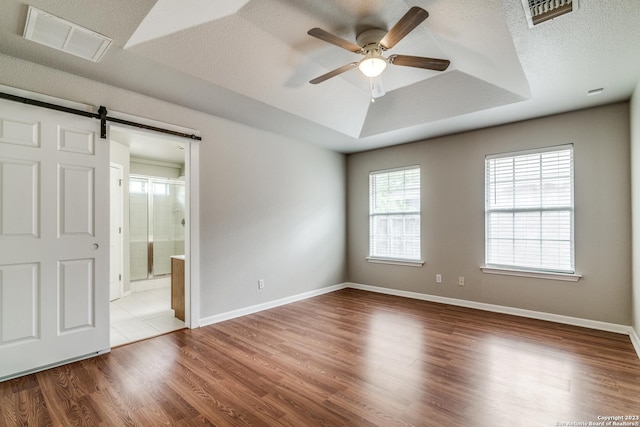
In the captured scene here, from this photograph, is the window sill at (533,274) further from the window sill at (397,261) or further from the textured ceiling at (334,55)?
the textured ceiling at (334,55)

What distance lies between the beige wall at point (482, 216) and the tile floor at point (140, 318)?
3305 mm

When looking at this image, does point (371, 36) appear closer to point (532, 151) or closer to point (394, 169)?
point (532, 151)

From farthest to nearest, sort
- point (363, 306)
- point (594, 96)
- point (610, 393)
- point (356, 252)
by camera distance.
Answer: point (356, 252)
point (363, 306)
point (594, 96)
point (610, 393)

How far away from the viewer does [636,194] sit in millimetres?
3104

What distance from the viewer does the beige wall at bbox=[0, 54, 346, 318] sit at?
9.87 ft

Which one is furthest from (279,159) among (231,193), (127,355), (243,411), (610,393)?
(610,393)

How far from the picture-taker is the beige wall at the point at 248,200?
301 centimetres

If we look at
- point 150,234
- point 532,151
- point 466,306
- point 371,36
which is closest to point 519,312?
point 466,306

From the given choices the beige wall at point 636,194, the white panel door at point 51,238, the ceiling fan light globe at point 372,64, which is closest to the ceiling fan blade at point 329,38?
the ceiling fan light globe at point 372,64

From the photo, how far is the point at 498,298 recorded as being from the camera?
4.22m

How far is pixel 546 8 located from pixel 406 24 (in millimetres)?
957

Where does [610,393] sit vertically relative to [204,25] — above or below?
below

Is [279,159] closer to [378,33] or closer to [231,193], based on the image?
[231,193]

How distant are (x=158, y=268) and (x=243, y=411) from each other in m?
4.81
